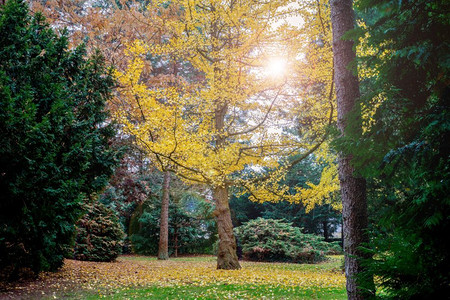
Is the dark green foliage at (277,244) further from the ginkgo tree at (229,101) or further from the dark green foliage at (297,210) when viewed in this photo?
the dark green foliage at (297,210)

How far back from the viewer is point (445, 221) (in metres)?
1.78

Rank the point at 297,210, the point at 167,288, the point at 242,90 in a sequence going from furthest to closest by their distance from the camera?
the point at 297,210, the point at 242,90, the point at 167,288

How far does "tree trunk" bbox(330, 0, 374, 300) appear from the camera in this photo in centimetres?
326

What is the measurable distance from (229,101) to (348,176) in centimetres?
509

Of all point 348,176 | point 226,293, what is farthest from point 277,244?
point 348,176

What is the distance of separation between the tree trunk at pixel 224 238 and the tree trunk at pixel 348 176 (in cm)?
568

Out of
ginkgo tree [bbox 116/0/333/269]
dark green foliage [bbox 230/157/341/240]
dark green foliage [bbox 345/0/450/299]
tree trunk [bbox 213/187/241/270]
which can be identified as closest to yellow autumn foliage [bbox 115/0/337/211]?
ginkgo tree [bbox 116/0/333/269]

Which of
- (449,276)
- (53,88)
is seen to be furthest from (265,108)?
(449,276)

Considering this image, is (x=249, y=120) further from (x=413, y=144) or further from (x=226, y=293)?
(x=413, y=144)

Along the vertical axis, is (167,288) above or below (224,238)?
below

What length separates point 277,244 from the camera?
12992mm

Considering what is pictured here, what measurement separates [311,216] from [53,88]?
61.0ft

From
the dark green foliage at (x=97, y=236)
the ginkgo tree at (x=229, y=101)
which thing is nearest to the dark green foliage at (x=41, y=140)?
the ginkgo tree at (x=229, y=101)

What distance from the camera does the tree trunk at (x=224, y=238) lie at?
8.55 meters
